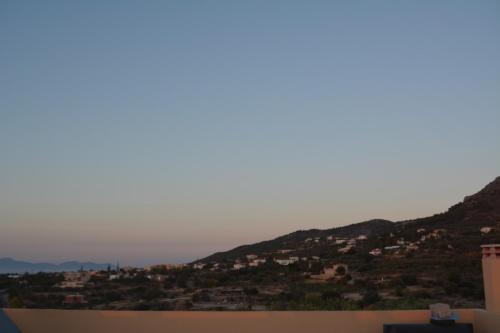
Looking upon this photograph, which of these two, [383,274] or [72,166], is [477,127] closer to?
[383,274]

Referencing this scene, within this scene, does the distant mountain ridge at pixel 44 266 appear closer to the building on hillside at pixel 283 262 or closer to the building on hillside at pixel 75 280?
the building on hillside at pixel 75 280

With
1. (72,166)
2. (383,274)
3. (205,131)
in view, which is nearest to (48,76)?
(72,166)

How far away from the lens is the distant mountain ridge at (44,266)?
27719mm

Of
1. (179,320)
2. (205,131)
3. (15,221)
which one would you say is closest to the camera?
(179,320)

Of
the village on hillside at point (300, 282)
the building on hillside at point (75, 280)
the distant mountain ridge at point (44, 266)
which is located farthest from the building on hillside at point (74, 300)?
the distant mountain ridge at point (44, 266)

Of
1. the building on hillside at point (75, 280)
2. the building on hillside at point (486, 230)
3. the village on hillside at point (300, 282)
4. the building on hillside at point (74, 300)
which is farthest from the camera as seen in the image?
the building on hillside at point (486, 230)

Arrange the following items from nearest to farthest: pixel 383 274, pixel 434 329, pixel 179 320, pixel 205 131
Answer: pixel 434 329 → pixel 179 320 → pixel 205 131 → pixel 383 274

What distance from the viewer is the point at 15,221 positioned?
17.6 m

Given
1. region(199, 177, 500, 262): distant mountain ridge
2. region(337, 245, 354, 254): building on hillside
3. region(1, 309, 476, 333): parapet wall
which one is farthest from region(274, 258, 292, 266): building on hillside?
region(1, 309, 476, 333): parapet wall

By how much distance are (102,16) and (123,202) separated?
700cm

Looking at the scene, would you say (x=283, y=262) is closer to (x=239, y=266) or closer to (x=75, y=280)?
(x=239, y=266)

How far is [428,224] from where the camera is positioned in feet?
91.0

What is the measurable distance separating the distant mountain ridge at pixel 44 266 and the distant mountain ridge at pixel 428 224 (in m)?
9.05

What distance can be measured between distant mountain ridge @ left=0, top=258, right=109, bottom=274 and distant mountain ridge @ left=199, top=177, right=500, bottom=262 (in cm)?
905
